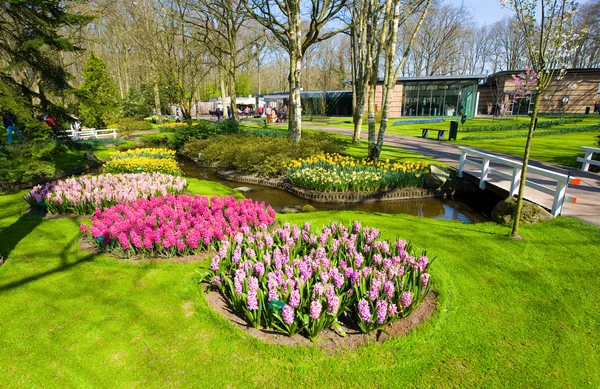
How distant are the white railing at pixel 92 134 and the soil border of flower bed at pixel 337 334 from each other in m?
22.3

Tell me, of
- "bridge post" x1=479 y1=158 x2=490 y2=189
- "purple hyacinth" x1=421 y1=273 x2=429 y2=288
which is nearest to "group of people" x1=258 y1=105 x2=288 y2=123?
"bridge post" x1=479 y1=158 x2=490 y2=189

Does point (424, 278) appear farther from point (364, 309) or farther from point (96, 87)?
point (96, 87)

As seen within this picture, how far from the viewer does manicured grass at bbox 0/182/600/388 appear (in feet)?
11.0

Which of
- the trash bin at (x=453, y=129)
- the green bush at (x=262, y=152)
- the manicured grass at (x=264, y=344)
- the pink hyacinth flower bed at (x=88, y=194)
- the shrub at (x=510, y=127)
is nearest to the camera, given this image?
the manicured grass at (x=264, y=344)

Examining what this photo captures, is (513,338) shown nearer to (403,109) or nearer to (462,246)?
(462,246)

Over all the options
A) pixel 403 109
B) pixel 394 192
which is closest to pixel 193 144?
pixel 394 192

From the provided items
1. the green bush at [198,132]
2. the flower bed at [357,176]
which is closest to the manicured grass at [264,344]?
the flower bed at [357,176]

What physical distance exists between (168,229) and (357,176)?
697cm

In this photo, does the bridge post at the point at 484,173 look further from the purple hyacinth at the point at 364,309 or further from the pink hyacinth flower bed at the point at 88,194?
the pink hyacinth flower bed at the point at 88,194

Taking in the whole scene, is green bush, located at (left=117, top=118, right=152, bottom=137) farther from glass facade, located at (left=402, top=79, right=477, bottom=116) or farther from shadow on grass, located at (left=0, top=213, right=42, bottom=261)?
glass facade, located at (left=402, top=79, right=477, bottom=116)

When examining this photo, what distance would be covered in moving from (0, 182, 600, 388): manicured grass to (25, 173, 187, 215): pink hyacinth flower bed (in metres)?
1.98

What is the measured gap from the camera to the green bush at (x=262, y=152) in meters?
13.7

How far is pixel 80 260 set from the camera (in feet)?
18.9

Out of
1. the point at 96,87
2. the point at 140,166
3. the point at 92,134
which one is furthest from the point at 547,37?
the point at 96,87
